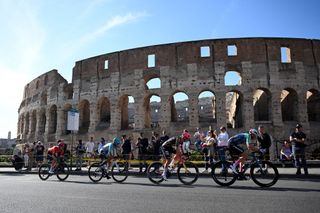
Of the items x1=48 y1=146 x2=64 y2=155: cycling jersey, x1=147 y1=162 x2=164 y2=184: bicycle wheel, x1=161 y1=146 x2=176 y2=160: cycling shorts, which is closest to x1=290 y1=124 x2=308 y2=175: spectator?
x1=161 y1=146 x2=176 y2=160: cycling shorts

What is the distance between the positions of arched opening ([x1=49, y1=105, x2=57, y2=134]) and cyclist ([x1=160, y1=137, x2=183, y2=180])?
2364 cm

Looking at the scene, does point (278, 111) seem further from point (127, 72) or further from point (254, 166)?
point (254, 166)

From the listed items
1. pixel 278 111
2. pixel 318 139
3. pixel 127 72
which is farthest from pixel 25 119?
pixel 318 139

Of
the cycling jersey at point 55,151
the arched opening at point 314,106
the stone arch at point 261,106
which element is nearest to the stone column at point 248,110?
the stone arch at point 261,106

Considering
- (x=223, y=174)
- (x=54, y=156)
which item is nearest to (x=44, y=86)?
(x=54, y=156)

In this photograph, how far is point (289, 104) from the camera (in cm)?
2420

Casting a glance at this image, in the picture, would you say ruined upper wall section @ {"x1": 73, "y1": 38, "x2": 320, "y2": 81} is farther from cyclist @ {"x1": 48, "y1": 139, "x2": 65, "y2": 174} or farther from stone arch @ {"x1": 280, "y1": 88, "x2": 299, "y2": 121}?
cyclist @ {"x1": 48, "y1": 139, "x2": 65, "y2": 174}

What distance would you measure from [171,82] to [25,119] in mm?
20854

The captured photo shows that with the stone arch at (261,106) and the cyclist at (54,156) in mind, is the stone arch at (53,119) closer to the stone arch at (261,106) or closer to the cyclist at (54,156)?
the cyclist at (54,156)

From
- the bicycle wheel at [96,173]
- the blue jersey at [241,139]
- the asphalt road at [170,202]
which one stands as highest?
the blue jersey at [241,139]

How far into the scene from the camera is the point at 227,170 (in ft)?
24.8

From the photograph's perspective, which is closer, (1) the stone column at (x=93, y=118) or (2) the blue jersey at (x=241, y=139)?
(2) the blue jersey at (x=241, y=139)

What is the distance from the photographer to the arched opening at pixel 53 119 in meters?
28.8

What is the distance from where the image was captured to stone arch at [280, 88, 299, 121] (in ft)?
72.9
